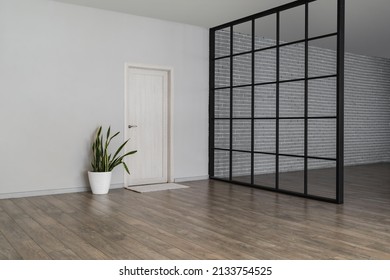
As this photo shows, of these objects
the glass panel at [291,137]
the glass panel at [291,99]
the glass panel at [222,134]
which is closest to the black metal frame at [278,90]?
the glass panel at [222,134]

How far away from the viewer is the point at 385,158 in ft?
26.9

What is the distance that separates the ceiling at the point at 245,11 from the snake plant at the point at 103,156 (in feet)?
4.74

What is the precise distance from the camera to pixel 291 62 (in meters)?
6.41

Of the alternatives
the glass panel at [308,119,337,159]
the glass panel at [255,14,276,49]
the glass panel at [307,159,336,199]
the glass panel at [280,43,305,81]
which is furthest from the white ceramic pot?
the glass panel at [308,119,337,159]

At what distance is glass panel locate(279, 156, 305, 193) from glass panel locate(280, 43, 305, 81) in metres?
1.33

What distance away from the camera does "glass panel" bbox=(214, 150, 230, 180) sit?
562cm

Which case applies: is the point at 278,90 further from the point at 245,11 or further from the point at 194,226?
the point at 194,226

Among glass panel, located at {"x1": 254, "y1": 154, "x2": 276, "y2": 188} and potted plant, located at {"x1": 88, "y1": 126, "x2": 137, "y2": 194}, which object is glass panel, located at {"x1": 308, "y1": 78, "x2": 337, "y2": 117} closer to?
glass panel, located at {"x1": 254, "y1": 154, "x2": 276, "y2": 188}

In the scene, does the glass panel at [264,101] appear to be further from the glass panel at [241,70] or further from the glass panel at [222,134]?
the glass panel at [222,134]

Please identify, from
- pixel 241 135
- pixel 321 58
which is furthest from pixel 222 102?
pixel 321 58

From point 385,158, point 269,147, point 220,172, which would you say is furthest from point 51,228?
point 385,158

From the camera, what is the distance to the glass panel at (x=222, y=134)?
18.4ft

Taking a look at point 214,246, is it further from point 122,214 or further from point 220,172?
point 220,172

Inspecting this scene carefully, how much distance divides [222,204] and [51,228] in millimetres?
1633
